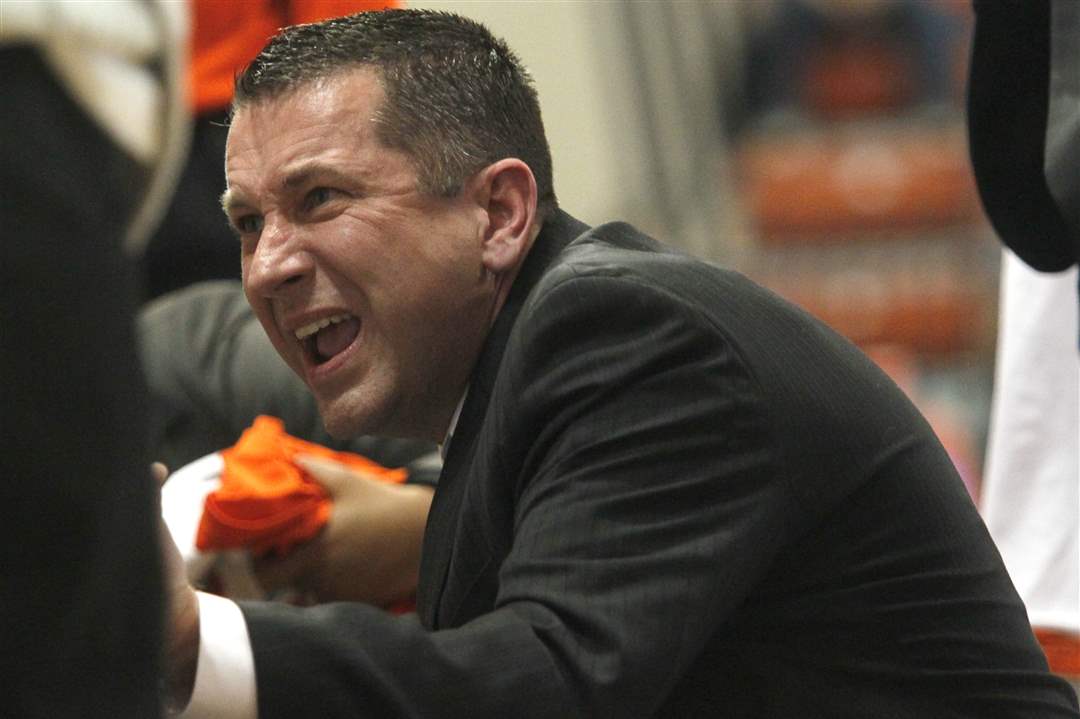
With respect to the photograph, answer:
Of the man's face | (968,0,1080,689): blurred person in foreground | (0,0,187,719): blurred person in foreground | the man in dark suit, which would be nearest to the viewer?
(0,0,187,719): blurred person in foreground

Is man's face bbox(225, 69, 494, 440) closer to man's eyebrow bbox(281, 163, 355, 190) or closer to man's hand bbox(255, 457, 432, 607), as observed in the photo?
man's eyebrow bbox(281, 163, 355, 190)

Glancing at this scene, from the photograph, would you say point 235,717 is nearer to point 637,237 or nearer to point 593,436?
point 593,436

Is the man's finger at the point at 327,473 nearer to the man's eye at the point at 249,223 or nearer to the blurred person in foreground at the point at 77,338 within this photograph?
the man's eye at the point at 249,223

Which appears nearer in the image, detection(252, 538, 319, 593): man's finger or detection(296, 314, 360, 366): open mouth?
detection(296, 314, 360, 366): open mouth

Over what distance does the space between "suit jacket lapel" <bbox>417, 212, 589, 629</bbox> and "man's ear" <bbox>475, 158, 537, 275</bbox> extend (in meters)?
0.02

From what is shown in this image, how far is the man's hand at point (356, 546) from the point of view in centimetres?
206

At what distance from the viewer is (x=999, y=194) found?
6.44 feet

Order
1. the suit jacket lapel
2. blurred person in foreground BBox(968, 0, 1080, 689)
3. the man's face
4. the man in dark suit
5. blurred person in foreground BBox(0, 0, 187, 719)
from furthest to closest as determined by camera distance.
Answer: blurred person in foreground BBox(968, 0, 1080, 689)
the man's face
the suit jacket lapel
the man in dark suit
blurred person in foreground BBox(0, 0, 187, 719)

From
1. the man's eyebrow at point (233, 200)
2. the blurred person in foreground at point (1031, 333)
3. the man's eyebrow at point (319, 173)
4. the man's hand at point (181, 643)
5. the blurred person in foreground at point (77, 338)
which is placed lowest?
the blurred person in foreground at point (1031, 333)

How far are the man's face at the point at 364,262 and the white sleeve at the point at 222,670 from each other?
1.71 ft

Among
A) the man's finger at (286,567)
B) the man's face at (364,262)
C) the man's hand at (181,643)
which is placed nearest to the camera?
the man's hand at (181,643)

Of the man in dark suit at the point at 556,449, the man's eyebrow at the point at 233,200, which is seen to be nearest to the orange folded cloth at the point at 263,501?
the man in dark suit at the point at 556,449

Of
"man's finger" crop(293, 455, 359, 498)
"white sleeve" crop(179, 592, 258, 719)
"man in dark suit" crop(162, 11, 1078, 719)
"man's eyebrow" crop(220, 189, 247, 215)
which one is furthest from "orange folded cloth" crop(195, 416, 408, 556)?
"white sleeve" crop(179, 592, 258, 719)

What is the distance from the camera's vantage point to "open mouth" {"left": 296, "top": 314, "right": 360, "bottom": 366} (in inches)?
68.6
